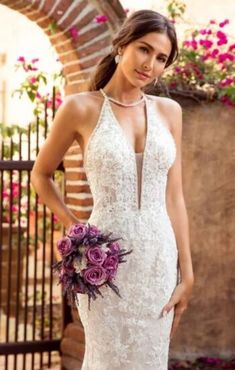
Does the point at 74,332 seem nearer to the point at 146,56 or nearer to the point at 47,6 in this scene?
the point at 47,6

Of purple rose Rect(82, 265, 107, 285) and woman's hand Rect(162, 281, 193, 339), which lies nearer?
purple rose Rect(82, 265, 107, 285)

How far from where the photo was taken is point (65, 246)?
2.63 meters

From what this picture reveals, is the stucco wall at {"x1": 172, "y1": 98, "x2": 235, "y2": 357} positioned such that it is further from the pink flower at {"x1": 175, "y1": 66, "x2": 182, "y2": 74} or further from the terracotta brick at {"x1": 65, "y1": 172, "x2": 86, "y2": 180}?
the terracotta brick at {"x1": 65, "y1": 172, "x2": 86, "y2": 180}

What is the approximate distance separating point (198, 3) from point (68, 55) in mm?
3365

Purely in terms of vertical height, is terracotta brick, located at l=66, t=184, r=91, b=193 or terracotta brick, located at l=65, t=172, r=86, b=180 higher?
terracotta brick, located at l=65, t=172, r=86, b=180

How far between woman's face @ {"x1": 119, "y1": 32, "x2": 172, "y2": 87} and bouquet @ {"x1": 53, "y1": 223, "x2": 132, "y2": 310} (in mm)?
539

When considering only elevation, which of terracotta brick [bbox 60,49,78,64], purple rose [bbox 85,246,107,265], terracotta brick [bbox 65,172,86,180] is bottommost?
purple rose [bbox 85,246,107,265]

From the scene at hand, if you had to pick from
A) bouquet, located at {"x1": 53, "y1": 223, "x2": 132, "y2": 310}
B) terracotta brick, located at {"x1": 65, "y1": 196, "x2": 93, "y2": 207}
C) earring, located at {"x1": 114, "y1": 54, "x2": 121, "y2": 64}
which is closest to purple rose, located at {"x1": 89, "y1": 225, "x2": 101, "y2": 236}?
bouquet, located at {"x1": 53, "y1": 223, "x2": 132, "y2": 310}

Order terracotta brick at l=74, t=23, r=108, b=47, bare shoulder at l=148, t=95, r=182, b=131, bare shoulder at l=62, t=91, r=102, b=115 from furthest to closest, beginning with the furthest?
terracotta brick at l=74, t=23, r=108, b=47 → bare shoulder at l=148, t=95, r=182, b=131 → bare shoulder at l=62, t=91, r=102, b=115

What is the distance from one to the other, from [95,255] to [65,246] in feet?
0.38

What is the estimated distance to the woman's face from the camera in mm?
2695

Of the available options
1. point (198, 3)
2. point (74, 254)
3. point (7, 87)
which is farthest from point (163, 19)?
point (7, 87)

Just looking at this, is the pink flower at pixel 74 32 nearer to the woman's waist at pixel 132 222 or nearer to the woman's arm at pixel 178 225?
the woman's arm at pixel 178 225

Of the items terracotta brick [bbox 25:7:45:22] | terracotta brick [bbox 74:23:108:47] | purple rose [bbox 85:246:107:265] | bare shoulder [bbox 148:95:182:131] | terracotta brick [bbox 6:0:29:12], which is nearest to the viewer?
purple rose [bbox 85:246:107:265]
